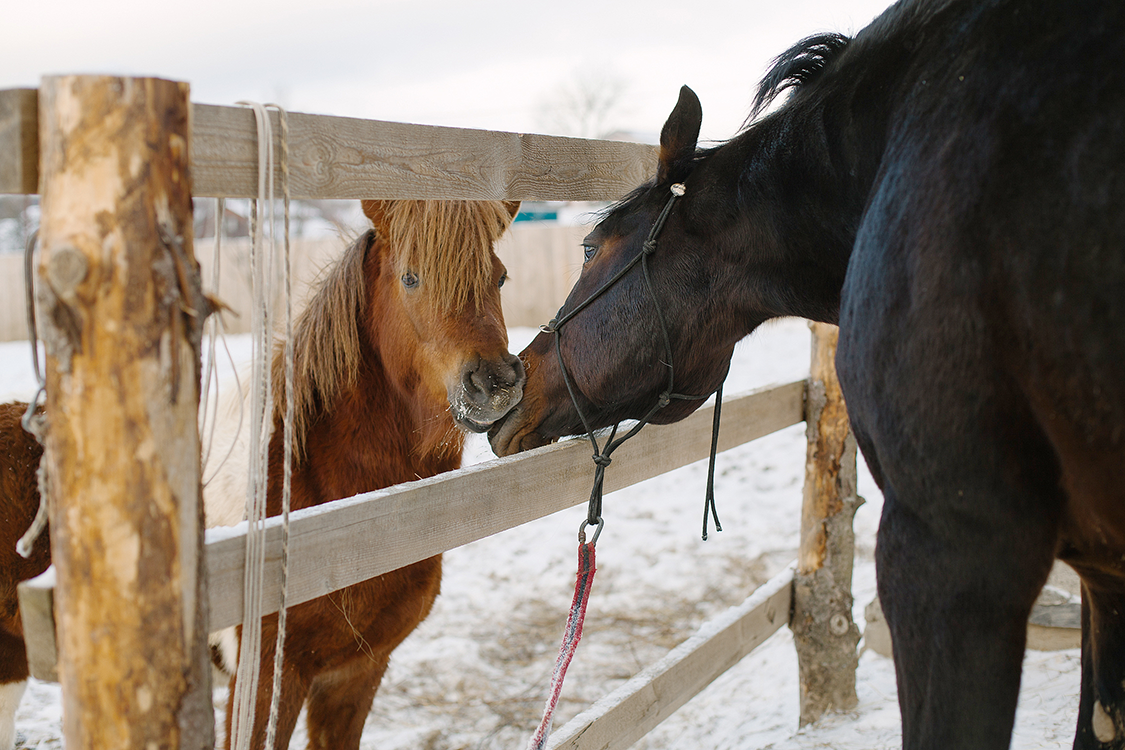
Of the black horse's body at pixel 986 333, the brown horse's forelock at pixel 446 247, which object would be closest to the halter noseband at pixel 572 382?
the brown horse's forelock at pixel 446 247

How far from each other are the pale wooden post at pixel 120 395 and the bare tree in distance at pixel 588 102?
23.9m

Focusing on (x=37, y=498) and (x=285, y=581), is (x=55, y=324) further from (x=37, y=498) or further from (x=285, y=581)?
(x=37, y=498)

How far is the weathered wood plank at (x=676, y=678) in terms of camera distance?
7.07 ft

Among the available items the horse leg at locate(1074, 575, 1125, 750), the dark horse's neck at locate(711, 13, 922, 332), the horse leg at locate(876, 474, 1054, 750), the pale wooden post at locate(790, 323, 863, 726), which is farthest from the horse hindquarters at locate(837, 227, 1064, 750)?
the pale wooden post at locate(790, 323, 863, 726)

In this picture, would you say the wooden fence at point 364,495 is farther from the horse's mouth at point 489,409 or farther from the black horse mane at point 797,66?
the black horse mane at point 797,66

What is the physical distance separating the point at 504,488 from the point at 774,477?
4659 millimetres

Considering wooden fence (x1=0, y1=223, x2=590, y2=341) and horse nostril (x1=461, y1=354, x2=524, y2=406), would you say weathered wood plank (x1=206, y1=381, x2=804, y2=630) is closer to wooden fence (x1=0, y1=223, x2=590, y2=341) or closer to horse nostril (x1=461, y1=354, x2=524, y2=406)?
horse nostril (x1=461, y1=354, x2=524, y2=406)

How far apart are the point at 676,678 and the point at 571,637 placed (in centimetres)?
98

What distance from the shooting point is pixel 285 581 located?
48.8 inches

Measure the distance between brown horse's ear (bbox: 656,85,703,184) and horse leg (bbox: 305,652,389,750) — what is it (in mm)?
1660

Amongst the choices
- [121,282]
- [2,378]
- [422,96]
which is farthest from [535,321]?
[121,282]

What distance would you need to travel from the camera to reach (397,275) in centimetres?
223

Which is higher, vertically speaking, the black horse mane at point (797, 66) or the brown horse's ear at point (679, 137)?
the black horse mane at point (797, 66)

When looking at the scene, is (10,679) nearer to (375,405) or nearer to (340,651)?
Result: (340,651)
